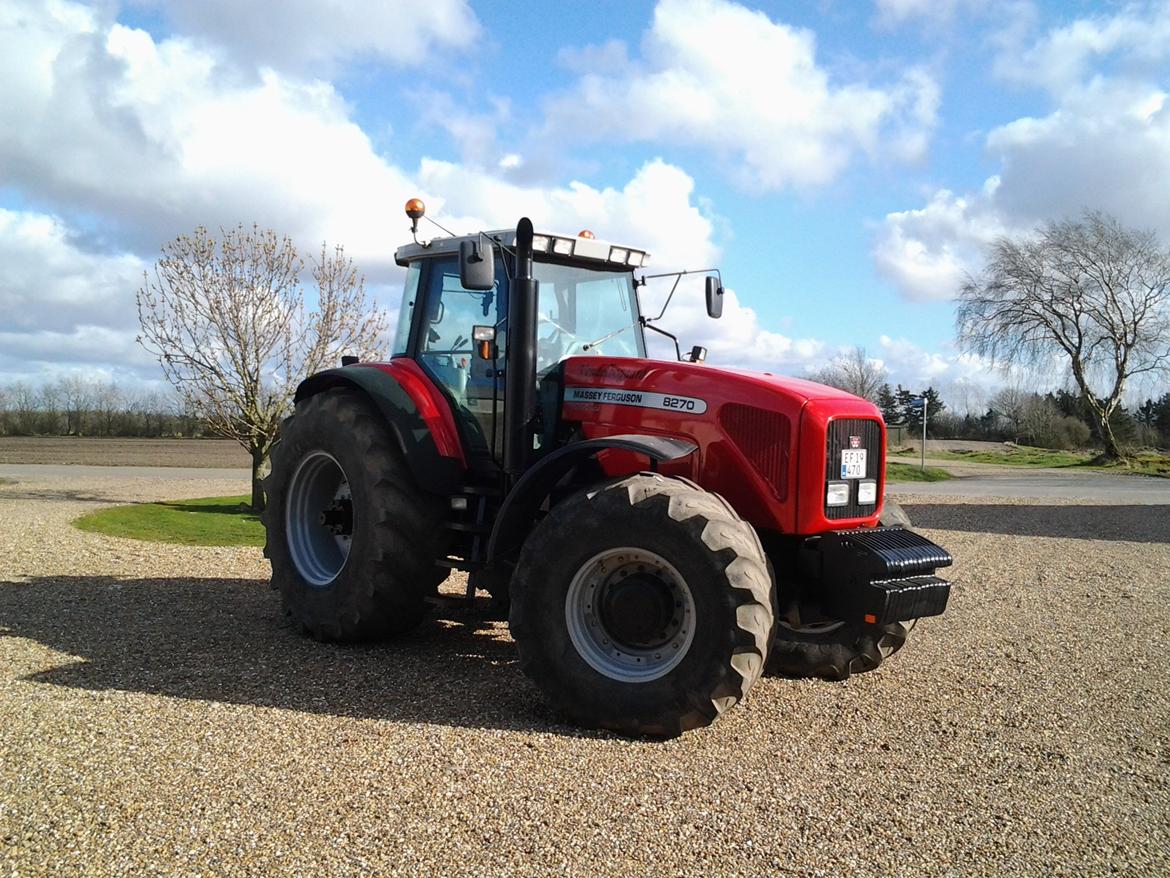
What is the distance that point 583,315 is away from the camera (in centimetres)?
630

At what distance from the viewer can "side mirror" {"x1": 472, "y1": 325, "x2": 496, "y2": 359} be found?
610cm

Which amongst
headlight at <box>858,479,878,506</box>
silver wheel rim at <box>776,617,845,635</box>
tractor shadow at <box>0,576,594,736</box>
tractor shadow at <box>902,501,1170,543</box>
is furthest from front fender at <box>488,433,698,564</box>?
tractor shadow at <box>902,501,1170,543</box>

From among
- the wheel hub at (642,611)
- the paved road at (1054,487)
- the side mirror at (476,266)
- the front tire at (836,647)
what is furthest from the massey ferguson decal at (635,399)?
the paved road at (1054,487)

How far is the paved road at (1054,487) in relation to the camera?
22250 millimetres

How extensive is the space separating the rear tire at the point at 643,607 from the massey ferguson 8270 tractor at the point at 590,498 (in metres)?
0.01

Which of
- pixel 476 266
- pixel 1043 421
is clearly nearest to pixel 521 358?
pixel 476 266

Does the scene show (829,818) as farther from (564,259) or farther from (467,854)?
(564,259)

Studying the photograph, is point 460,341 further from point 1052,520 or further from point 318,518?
point 1052,520

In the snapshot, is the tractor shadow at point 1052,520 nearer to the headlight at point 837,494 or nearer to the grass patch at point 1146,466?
the headlight at point 837,494

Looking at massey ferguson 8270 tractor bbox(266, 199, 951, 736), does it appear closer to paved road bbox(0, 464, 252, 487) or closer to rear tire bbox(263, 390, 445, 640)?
rear tire bbox(263, 390, 445, 640)

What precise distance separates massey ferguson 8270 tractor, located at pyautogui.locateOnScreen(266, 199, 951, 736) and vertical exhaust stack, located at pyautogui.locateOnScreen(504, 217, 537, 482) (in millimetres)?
14

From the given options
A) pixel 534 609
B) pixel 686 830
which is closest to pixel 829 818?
pixel 686 830

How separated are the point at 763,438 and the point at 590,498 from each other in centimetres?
103

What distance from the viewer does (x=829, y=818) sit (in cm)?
377
